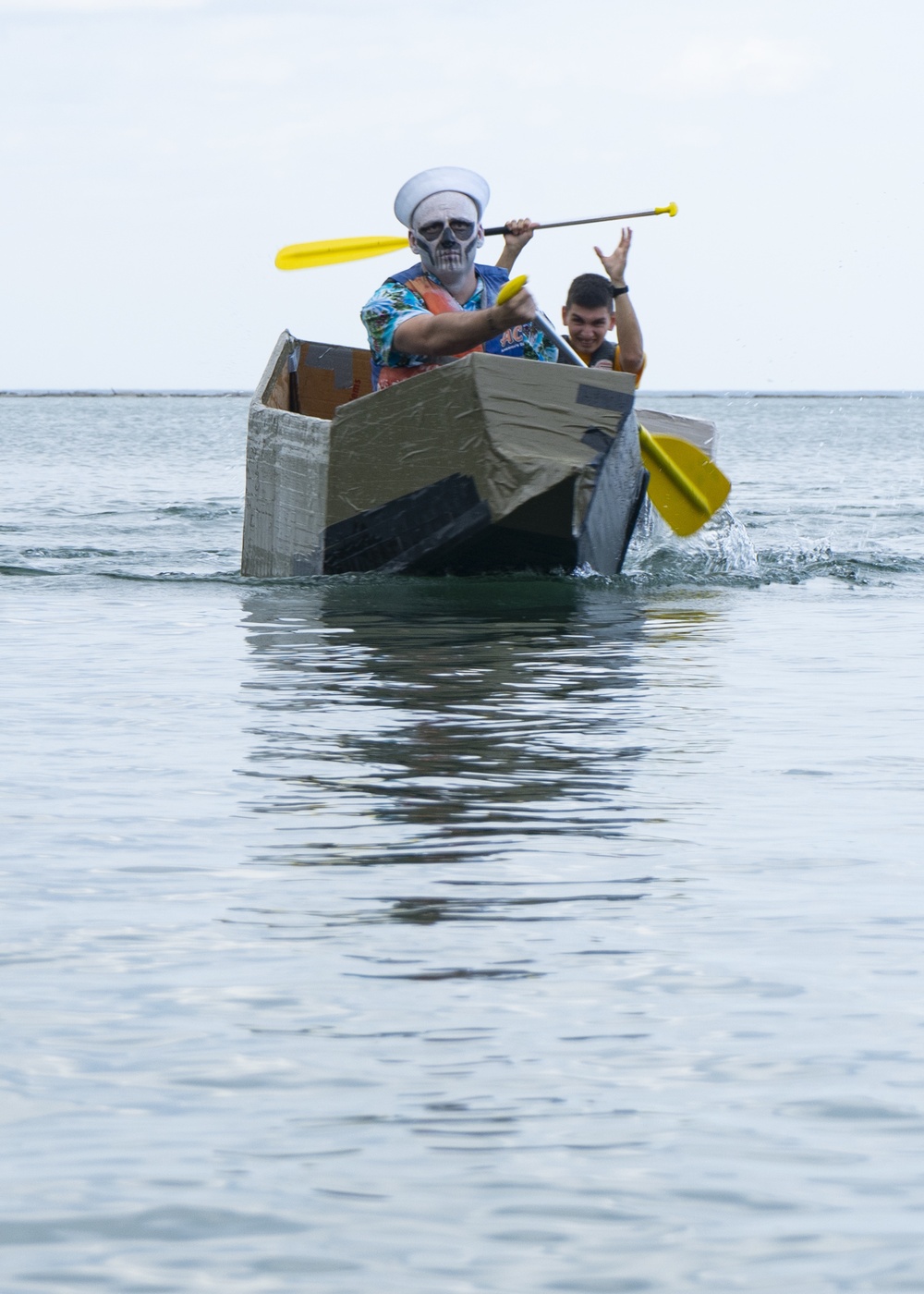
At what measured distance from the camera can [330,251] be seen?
34.4ft

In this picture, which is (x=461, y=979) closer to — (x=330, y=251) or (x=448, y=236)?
(x=448, y=236)

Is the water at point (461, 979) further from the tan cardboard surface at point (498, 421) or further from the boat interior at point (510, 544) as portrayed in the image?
the boat interior at point (510, 544)

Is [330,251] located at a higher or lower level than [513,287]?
higher

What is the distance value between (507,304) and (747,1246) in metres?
6.24

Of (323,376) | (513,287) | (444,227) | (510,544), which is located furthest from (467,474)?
(323,376)

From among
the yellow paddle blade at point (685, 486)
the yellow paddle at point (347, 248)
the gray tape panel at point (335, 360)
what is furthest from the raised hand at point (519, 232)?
the gray tape panel at point (335, 360)

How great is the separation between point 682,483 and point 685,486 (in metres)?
0.03

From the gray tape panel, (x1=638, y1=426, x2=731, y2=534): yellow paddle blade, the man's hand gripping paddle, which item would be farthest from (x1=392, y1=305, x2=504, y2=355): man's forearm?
the gray tape panel

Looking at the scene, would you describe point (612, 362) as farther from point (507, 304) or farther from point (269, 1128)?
point (269, 1128)

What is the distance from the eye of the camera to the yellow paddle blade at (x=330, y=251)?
32.9 feet

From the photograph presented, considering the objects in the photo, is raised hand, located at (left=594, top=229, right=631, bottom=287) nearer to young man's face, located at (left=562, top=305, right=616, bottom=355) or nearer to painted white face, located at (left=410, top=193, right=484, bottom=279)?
young man's face, located at (left=562, top=305, right=616, bottom=355)

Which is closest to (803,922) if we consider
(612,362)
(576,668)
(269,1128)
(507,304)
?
(269,1128)

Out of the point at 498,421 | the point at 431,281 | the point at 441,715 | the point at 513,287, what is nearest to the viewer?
the point at 441,715

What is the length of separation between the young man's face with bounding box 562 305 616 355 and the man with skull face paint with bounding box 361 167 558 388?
0.81 m
